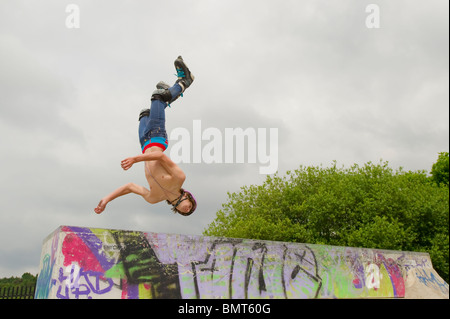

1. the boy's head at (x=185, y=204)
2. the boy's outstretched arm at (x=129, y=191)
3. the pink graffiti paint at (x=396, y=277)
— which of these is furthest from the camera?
the pink graffiti paint at (x=396, y=277)

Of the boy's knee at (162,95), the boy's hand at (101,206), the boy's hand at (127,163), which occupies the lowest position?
the boy's hand at (101,206)

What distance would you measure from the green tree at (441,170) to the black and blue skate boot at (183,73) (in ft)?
70.3

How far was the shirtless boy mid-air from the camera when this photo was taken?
8289 millimetres

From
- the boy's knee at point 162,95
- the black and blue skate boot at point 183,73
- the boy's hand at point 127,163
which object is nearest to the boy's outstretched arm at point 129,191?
the boy's hand at point 127,163

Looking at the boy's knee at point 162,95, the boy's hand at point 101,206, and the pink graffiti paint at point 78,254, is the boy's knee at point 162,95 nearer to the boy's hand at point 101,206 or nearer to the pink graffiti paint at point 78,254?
the boy's hand at point 101,206

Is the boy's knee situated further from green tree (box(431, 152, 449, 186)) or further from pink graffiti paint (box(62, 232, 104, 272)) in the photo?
green tree (box(431, 152, 449, 186))

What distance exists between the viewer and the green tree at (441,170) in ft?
78.7

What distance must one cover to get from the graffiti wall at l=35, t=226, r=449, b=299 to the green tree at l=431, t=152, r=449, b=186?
15574mm

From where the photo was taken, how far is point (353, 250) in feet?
37.0

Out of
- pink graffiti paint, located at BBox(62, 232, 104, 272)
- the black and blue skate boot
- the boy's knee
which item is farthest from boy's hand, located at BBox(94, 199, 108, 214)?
the black and blue skate boot

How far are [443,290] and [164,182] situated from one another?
11.1 m
